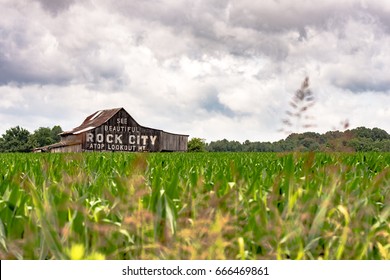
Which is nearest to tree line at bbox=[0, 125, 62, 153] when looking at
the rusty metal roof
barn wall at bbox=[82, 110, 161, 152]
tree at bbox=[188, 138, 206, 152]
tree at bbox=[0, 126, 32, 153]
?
tree at bbox=[0, 126, 32, 153]

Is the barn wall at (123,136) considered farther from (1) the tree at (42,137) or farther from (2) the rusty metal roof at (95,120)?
(1) the tree at (42,137)

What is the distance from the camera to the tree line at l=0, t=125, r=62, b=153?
145 meters

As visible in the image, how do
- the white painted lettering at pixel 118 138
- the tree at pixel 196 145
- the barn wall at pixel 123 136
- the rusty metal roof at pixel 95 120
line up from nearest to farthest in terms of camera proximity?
the barn wall at pixel 123 136, the white painted lettering at pixel 118 138, the rusty metal roof at pixel 95 120, the tree at pixel 196 145

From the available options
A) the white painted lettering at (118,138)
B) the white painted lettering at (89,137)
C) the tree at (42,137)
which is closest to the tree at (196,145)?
the white painted lettering at (118,138)

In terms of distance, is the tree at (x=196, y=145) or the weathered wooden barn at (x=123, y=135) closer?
the weathered wooden barn at (x=123, y=135)

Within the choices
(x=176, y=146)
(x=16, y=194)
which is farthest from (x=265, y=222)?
(x=176, y=146)

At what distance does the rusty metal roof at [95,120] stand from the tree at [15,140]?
190ft

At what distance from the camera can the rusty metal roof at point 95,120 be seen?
277 feet

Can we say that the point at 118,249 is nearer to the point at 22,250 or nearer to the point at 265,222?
the point at 22,250

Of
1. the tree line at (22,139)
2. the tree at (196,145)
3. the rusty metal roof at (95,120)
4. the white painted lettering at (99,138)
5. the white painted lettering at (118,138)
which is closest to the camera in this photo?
the white painted lettering at (99,138)

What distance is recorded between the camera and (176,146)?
86.8m

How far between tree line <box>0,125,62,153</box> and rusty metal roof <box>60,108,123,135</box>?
5683 cm

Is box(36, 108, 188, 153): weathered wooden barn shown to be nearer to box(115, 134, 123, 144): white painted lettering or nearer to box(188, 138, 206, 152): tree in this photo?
box(115, 134, 123, 144): white painted lettering
